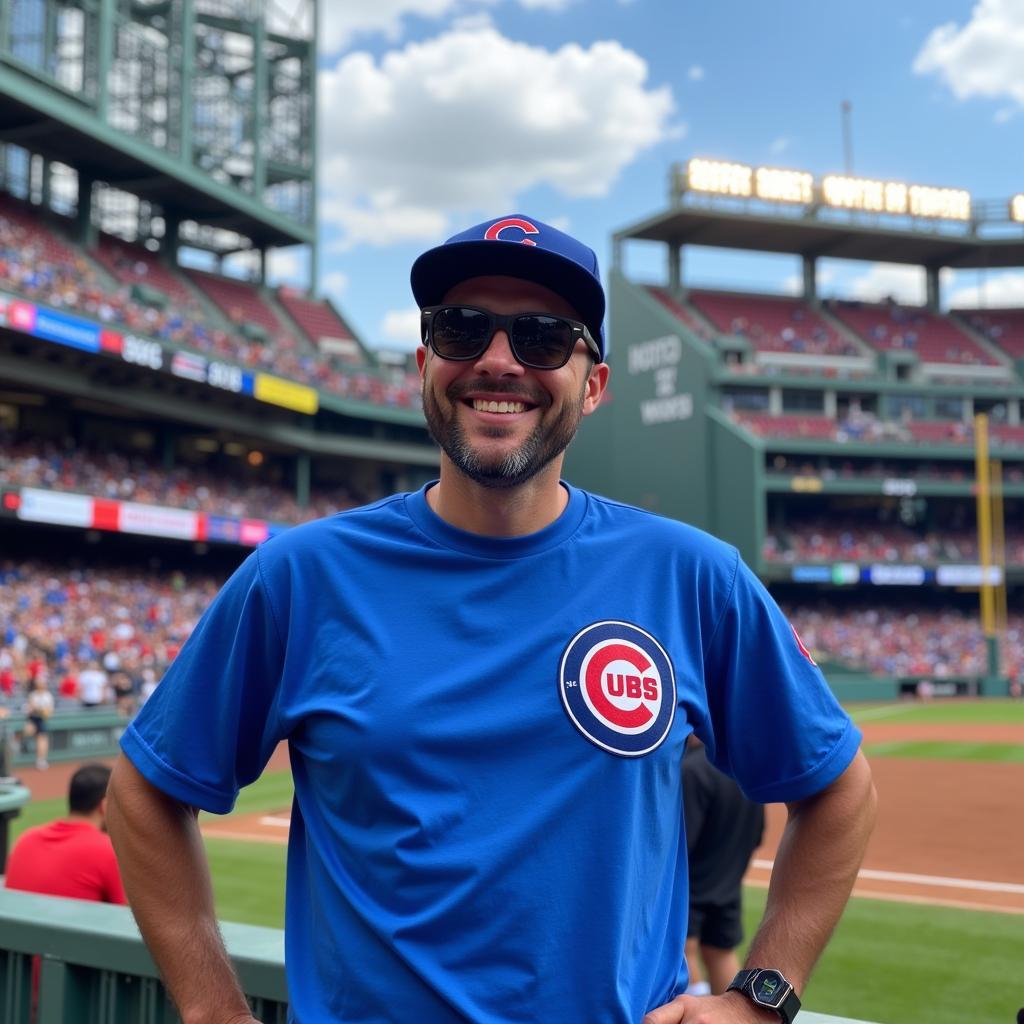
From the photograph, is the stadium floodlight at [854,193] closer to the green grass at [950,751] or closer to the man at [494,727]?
the green grass at [950,751]

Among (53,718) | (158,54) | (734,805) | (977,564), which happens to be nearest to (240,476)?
(158,54)

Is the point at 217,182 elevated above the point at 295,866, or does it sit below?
above

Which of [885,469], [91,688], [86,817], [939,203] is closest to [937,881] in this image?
[86,817]

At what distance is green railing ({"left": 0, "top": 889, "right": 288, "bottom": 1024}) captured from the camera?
2.93m

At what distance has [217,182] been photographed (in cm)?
3925

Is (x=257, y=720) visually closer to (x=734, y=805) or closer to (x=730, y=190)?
(x=734, y=805)

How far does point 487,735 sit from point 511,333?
80 centimetres

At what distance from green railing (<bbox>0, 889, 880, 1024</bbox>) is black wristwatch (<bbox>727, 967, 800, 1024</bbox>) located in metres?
1.35

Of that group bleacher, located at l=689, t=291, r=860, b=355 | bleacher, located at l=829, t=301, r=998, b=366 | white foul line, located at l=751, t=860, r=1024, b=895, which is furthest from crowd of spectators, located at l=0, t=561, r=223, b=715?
bleacher, located at l=829, t=301, r=998, b=366

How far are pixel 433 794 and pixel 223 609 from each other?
555mm

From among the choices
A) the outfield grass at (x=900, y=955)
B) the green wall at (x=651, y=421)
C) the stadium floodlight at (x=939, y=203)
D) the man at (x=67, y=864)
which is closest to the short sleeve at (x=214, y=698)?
the man at (x=67, y=864)

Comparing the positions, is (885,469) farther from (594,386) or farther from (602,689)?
(602,689)

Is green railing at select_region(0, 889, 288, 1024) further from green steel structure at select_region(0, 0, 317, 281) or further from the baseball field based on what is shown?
green steel structure at select_region(0, 0, 317, 281)

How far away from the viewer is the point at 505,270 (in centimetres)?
213
